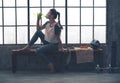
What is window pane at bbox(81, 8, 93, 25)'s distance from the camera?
1251 centimetres

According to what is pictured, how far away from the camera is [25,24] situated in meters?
12.5

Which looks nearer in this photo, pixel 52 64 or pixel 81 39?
pixel 52 64

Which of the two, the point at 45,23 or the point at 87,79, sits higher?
the point at 45,23

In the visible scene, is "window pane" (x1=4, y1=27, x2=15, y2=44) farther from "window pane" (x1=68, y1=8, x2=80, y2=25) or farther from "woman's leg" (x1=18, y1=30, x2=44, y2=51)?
"window pane" (x1=68, y1=8, x2=80, y2=25)

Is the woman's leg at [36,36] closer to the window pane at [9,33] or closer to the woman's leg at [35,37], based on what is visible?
the woman's leg at [35,37]

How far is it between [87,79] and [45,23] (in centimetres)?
205

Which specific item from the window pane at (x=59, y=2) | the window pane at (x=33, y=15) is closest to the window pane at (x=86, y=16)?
the window pane at (x=59, y=2)

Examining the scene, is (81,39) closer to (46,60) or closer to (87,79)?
(46,60)

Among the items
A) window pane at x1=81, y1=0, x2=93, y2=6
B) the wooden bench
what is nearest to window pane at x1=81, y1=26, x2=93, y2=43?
window pane at x1=81, y1=0, x2=93, y2=6

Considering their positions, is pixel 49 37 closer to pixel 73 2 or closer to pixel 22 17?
pixel 22 17

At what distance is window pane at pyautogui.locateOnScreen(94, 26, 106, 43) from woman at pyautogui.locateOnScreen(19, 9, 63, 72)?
1282mm

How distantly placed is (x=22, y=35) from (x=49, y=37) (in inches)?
46.2

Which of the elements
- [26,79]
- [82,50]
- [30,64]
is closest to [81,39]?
[82,50]

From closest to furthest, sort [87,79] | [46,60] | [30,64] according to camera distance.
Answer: [87,79] < [46,60] < [30,64]
